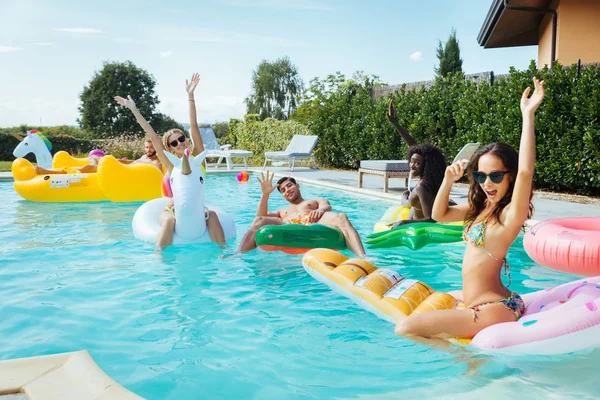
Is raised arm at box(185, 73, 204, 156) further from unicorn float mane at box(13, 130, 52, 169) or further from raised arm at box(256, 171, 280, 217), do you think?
unicorn float mane at box(13, 130, 52, 169)

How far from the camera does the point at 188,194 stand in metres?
5.52

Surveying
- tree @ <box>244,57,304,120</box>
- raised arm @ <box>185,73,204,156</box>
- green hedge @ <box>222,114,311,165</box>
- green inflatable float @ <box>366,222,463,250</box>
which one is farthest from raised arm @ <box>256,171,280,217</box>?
tree @ <box>244,57,304,120</box>

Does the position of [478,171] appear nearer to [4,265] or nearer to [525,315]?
[525,315]

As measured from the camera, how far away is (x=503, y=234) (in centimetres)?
294

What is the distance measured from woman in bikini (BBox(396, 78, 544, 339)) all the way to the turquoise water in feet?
0.56

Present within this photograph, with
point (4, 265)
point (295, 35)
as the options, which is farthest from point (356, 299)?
point (295, 35)

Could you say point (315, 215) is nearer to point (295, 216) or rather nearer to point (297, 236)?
point (295, 216)

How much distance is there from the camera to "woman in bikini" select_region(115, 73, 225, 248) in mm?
5684

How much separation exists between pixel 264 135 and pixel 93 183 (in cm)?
1229

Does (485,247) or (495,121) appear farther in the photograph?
(495,121)

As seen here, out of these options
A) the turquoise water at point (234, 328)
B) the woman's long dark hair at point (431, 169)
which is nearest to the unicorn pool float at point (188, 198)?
the turquoise water at point (234, 328)

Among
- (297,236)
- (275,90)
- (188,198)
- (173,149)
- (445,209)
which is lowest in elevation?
(297,236)

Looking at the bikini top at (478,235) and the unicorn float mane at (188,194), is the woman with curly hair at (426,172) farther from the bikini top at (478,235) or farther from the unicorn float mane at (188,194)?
the bikini top at (478,235)

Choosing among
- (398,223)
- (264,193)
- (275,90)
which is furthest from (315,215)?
(275,90)
